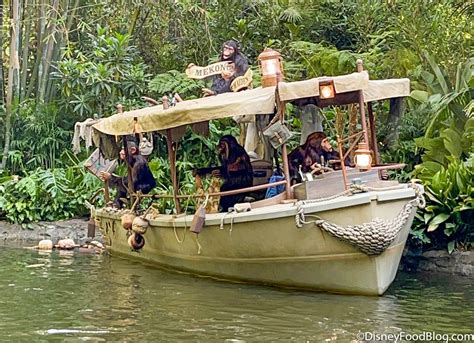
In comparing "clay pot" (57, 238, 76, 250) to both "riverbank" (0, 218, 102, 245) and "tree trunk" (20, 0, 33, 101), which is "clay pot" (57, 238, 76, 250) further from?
"tree trunk" (20, 0, 33, 101)

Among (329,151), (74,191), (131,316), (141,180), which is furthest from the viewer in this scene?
(74,191)

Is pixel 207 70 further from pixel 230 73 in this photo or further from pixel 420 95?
pixel 420 95

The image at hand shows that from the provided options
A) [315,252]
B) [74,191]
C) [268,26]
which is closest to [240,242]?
[315,252]

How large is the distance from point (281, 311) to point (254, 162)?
376 centimetres

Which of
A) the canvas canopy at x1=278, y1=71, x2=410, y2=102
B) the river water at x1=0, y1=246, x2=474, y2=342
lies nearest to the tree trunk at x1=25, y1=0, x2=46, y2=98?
the river water at x1=0, y1=246, x2=474, y2=342

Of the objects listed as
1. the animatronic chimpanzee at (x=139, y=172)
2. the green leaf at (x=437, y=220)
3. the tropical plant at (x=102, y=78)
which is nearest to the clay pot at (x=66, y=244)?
the animatronic chimpanzee at (x=139, y=172)

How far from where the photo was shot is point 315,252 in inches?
365

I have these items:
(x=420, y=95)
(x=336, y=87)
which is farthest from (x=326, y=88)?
(x=420, y=95)

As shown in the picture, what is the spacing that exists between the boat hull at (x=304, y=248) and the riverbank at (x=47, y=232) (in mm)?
5968

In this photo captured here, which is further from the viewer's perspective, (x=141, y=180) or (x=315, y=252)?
(x=141, y=180)

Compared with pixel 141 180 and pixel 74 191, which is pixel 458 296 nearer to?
pixel 141 180

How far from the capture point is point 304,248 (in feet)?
30.6

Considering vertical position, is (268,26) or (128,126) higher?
(268,26)

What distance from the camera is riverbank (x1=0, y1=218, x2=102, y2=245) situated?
15.9 meters
